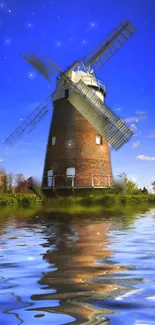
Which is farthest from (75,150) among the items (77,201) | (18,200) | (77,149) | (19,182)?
(19,182)

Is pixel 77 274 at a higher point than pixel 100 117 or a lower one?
lower

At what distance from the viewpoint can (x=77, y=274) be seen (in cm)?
478

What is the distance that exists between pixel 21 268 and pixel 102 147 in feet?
89.5

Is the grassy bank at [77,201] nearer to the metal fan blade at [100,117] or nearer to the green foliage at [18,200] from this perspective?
the green foliage at [18,200]

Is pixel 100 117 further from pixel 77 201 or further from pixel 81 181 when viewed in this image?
pixel 77 201

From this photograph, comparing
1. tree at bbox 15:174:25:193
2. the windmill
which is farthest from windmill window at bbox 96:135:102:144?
tree at bbox 15:174:25:193

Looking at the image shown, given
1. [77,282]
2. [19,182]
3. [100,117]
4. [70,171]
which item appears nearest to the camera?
[77,282]

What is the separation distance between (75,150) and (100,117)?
383 cm

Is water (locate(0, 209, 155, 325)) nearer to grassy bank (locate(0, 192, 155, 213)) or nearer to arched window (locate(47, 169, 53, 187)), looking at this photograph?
grassy bank (locate(0, 192, 155, 213))

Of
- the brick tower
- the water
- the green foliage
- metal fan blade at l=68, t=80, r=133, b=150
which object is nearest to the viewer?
the water

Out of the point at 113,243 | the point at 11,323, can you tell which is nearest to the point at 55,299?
the point at 11,323

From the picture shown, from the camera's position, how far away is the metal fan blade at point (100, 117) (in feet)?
92.1

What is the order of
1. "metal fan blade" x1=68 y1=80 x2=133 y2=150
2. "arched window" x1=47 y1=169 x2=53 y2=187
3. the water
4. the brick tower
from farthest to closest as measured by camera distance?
"arched window" x1=47 y1=169 x2=53 y2=187 < the brick tower < "metal fan blade" x1=68 y1=80 x2=133 y2=150 < the water

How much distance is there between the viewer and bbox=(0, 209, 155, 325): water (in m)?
3.05
